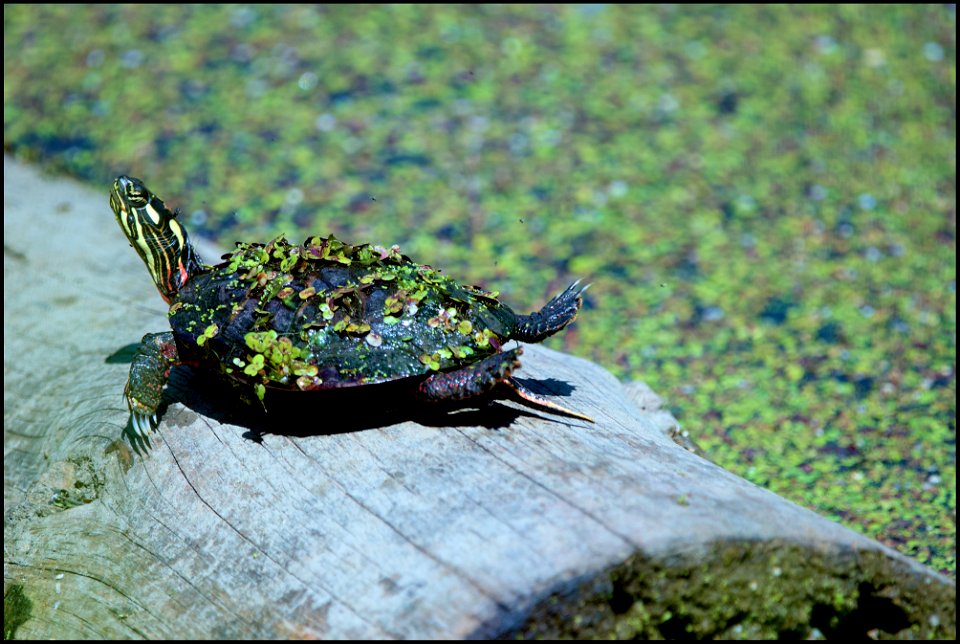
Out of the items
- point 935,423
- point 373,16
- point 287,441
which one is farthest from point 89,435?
point 373,16

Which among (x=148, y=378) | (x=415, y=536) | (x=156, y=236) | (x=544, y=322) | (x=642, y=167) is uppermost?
(x=156, y=236)

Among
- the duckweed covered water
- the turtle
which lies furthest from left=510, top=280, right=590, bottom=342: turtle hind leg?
the duckweed covered water

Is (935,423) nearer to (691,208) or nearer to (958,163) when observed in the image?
(691,208)

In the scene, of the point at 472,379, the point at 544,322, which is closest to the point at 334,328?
the point at 472,379

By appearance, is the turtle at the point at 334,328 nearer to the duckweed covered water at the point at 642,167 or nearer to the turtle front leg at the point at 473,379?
the turtle front leg at the point at 473,379

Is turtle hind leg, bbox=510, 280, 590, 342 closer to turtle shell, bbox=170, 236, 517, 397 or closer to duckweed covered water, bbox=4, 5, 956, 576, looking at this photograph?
turtle shell, bbox=170, 236, 517, 397

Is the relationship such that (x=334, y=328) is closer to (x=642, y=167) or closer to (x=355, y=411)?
(x=355, y=411)

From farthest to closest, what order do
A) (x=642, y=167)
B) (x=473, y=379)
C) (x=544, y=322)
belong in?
1. (x=642, y=167)
2. (x=544, y=322)
3. (x=473, y=379)

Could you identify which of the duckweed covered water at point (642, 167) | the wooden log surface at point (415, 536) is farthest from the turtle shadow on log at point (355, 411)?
the duckweed covered water at point (642, 167)
